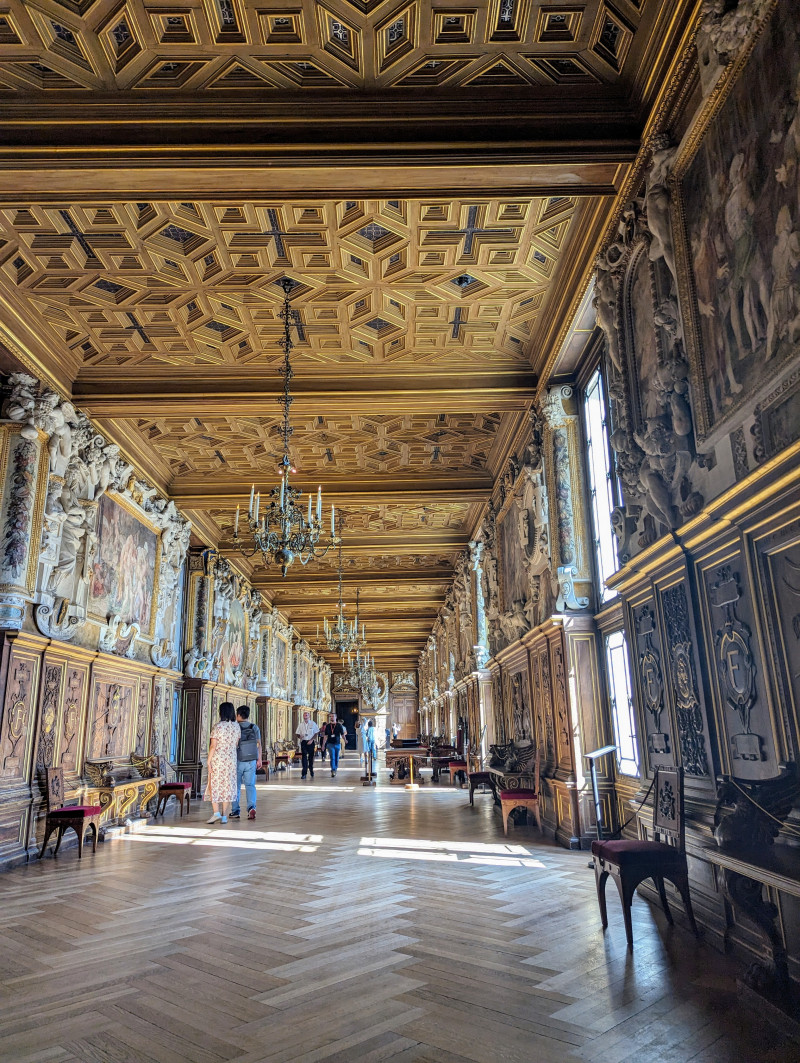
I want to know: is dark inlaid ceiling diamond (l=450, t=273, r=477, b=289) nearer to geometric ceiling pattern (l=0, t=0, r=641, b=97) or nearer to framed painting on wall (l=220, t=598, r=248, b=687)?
geometric ceiling pattern (l=0, t=0, r=641, b=97)

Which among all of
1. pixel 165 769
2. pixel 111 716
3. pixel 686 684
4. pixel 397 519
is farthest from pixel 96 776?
pixel 397 519

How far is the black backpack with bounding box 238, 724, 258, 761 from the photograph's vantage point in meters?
10.9

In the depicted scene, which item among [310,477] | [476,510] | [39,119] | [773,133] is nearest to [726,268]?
[773,133]

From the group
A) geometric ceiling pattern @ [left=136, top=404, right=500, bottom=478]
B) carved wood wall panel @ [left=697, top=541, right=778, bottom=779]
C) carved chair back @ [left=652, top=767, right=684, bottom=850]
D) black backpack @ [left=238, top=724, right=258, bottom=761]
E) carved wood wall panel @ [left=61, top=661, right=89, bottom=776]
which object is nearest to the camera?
carved wood wall panel @ [left=697, top=541, right=778, bottom=779]

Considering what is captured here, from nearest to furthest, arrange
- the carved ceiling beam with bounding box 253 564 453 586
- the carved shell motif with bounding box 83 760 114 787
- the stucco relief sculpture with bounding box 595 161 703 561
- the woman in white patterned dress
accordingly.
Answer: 1. the stucco relief sculpture with bounding box 595 161 703 561
2. the carved shell motif with bounding box 83 760 114 787
3. the woman in white patterned dress
4. the carved ceiling beam with bounding box 253 564 453 586

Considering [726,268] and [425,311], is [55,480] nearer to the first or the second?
[425,311]

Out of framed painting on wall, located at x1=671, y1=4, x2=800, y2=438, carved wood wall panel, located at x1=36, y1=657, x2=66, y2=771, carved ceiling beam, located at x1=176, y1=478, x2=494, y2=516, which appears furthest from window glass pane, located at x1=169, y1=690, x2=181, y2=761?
framed painting on wall, located at x1=671, y1=4, x2=800, y2=438

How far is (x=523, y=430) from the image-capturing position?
1055cm

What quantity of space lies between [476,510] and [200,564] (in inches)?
238

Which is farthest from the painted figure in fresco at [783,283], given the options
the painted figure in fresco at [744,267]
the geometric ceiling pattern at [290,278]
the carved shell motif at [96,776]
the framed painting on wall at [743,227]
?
the carved shell motif at [96,776]

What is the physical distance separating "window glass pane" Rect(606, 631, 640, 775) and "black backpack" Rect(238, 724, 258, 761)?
5677 millimetres

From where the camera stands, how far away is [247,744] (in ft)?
35.8

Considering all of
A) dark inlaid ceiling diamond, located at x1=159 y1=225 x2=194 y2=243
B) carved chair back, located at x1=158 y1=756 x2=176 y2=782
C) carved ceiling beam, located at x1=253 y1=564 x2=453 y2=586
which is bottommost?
carved chair back, located at x1=158 y1=756 x2=176 y2=782

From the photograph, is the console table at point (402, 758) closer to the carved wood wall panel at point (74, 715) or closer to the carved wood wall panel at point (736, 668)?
the carved wood wall panel at point (74, 715)
